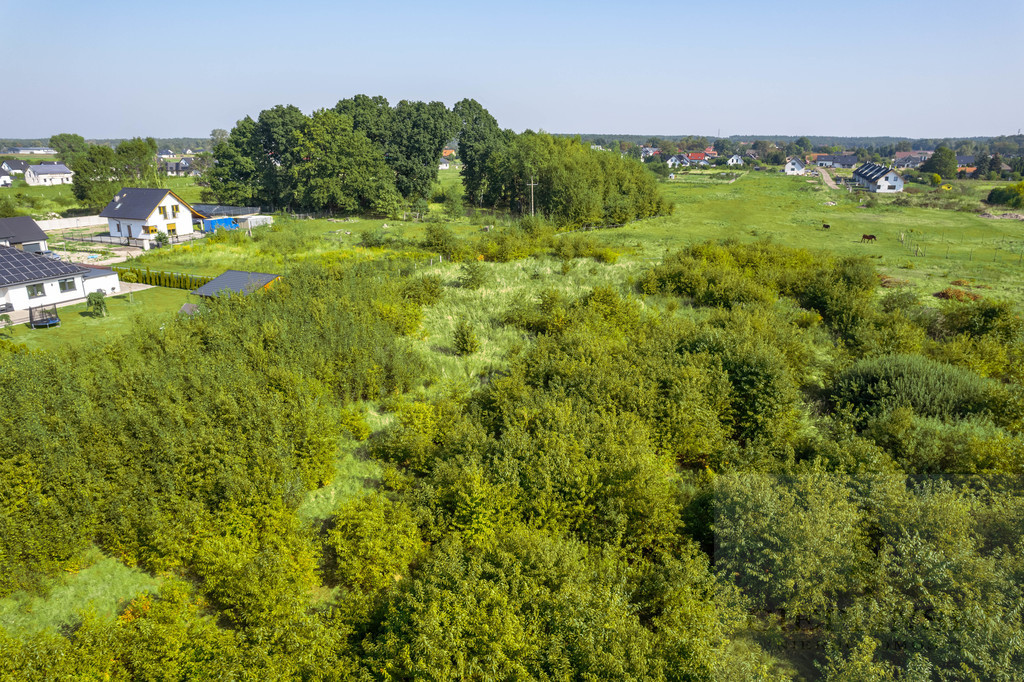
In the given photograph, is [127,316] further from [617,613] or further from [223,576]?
[617,613]

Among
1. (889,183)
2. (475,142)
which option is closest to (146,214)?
(475,142)

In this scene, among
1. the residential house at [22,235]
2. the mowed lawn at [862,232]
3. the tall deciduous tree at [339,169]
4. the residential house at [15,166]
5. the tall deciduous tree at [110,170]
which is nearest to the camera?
the mowed lawn at [862,232]

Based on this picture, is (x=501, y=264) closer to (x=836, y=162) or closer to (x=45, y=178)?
(x=45, y=178)

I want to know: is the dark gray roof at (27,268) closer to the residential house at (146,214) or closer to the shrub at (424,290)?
the residential house at (146,214)

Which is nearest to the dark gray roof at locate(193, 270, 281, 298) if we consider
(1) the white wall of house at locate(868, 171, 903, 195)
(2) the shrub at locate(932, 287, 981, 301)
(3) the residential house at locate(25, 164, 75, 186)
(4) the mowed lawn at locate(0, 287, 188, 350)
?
(4) the mowed lawn at locate(0, 287, 188, 350)

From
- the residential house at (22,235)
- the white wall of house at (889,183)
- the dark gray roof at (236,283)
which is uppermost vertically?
the white wall of house at (889,183)

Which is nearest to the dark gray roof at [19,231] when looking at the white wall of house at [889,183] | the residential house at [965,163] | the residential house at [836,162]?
the white wall of house at [889,183]
